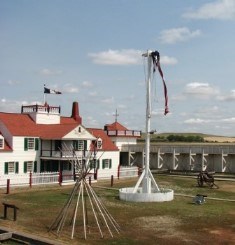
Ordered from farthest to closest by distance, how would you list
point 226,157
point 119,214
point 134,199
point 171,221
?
point 226,157 < point 134,199 < point 119,214 < point 171,221

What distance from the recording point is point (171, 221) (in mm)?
20828

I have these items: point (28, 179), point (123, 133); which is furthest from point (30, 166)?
point (123, 133)

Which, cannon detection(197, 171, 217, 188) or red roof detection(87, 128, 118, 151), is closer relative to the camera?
cannon detection(197, 171, 217, 188)

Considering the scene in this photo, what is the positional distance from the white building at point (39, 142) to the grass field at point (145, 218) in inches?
221

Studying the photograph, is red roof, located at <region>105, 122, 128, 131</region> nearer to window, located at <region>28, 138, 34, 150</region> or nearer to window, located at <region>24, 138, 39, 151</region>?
window, located at <region>24, 138, 39, 151</region>

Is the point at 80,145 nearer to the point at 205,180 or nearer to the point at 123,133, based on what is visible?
the point at 205,180

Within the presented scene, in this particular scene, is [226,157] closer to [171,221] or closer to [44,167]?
[44,167]

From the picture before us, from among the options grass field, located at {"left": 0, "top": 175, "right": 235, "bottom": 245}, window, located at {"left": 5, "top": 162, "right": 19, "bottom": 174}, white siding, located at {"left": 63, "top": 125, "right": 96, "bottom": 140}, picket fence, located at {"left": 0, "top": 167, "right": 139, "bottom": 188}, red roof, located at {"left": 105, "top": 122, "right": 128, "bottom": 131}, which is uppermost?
red roof, located at {"left": 105, "top": 122, "right": 128, "bottom": 131}

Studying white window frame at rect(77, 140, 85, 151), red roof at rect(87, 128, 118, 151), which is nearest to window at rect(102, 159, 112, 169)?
red roof at rect(87, 128, 118, 151)

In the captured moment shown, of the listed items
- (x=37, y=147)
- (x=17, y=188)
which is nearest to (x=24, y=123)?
(x=37, y=147)

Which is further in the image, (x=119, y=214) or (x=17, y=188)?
(x=17, y=188)

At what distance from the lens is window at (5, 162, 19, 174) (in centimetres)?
3662

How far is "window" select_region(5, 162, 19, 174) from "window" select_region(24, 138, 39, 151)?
1.80 meters

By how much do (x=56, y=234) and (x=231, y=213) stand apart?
10.0 metres
